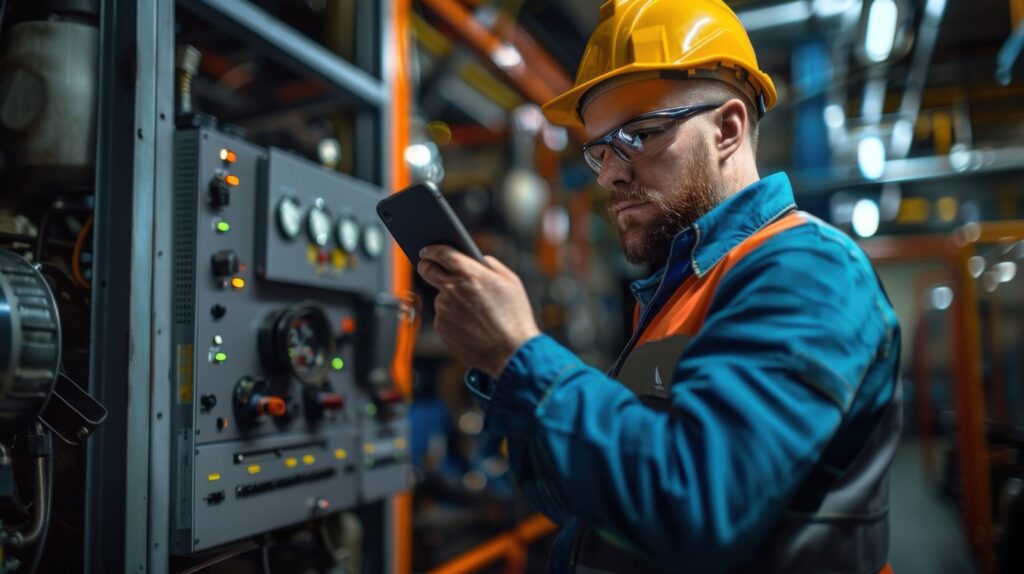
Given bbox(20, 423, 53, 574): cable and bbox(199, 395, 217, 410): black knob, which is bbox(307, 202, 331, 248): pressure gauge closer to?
bbox(199, 395, 217, 410): black knob

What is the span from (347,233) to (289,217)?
30cm

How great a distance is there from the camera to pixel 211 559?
1.81 metres

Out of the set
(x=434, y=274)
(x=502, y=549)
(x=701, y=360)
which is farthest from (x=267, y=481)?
(x=502, y=549)

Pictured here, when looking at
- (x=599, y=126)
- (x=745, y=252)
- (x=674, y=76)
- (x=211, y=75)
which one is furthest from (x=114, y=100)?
(x=211, y=75)

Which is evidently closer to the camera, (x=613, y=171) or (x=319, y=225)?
(x=613, y=171)

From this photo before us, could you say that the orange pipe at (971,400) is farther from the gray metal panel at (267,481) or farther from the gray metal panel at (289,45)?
the gray metal panel at (267,481)

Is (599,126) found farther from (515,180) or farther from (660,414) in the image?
(515,180)

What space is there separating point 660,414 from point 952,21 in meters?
4.16

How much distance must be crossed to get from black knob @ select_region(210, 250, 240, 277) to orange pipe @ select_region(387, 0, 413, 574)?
861 mm

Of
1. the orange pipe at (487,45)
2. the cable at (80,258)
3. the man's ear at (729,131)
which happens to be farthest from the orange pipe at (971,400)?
the cable at (80,258)

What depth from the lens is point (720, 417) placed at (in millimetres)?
852

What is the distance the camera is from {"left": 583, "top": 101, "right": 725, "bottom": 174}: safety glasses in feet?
4.05

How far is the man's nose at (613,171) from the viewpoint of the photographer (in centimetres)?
129

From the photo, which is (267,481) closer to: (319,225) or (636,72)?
(319,225)
